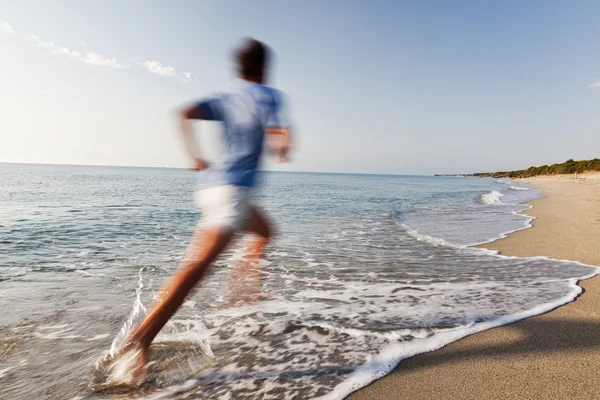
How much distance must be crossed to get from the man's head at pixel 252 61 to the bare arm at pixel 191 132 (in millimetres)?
446

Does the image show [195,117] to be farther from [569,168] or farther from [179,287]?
[569,168]

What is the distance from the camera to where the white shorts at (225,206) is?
2.23m

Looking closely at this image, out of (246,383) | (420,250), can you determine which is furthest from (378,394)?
(420,250)

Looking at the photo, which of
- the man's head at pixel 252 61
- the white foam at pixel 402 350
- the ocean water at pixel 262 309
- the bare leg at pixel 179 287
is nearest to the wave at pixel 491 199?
the ocean water at pixel 262 309

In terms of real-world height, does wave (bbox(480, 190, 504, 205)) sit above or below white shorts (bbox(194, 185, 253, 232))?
below

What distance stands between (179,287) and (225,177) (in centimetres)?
72

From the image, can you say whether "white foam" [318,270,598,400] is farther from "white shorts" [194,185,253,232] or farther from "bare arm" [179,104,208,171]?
"bare arm" [179,104,208,171]

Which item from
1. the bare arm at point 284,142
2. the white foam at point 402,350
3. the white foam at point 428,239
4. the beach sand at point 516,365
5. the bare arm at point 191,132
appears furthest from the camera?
the white foam at point 428,239

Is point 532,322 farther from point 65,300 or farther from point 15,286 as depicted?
point 15,286

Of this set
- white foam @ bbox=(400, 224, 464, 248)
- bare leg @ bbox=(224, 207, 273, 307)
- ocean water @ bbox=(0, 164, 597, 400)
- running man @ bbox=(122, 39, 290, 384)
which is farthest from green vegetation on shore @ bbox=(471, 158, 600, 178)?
running man @ bbox=(122, 39, 290, 384)

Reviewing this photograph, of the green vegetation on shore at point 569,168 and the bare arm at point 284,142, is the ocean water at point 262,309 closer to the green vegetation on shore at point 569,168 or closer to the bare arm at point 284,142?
the bare arm at point 284,142

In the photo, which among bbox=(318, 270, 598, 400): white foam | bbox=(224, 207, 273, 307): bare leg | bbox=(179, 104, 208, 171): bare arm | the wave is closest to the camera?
bbox=(318, 270, 598, 400): white foam

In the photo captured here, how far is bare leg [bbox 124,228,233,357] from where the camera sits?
2.12 metres

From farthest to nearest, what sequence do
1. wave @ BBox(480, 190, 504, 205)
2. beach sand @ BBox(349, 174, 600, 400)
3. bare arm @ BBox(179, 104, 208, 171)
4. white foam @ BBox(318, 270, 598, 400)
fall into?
wave @ BBox(480, 190, 504, 205)
bare arm @ BBox(179, 104, 208, 171)
white foam @ BBox(318, 270, 598, 400)
beach sand @ BBox(349, 174, 600, 400)
